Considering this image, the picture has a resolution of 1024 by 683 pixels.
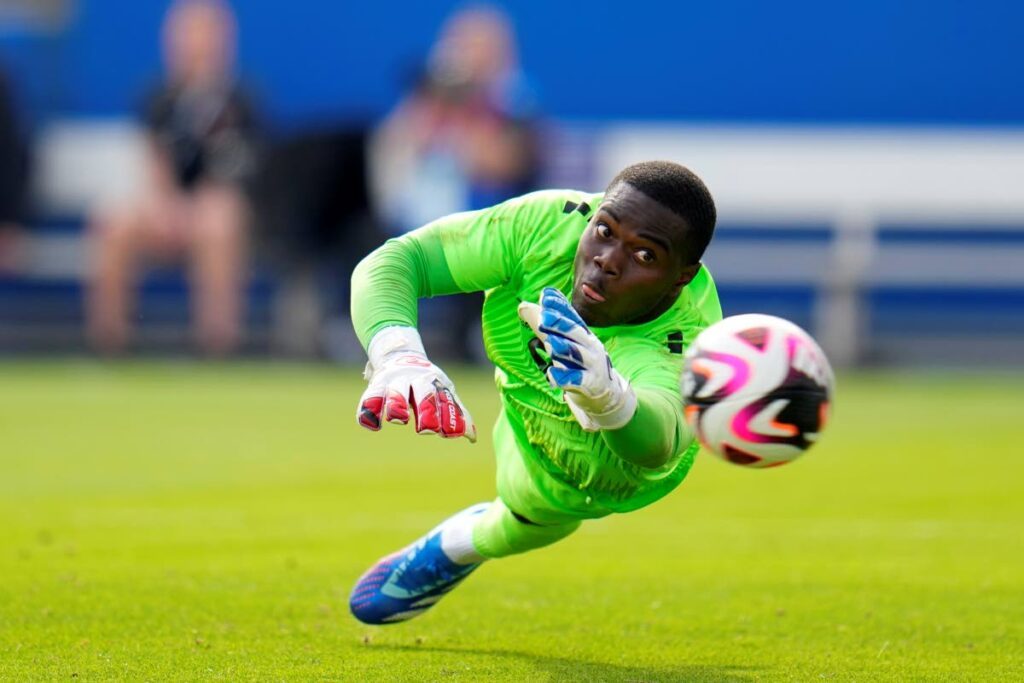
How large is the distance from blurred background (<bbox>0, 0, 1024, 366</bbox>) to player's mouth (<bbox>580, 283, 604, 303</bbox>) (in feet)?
44.8

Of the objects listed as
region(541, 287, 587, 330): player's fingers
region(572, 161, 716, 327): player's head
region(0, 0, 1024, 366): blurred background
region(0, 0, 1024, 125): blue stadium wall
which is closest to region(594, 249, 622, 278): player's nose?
region(572, 161, 716, 327): player's head

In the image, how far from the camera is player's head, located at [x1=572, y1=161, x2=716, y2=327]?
519 cm

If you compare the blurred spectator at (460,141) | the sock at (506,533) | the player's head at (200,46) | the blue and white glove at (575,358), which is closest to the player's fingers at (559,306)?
the blue and white glove at (575,358)

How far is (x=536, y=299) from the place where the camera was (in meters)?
5.55

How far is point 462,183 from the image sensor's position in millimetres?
18219

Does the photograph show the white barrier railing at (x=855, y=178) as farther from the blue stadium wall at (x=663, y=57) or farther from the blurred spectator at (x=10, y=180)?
the blurred spectator at (x=10, y=180)

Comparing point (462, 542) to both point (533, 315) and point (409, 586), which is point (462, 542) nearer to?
point (409, 586)

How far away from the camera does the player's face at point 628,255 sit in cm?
519

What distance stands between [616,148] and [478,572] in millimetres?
13450

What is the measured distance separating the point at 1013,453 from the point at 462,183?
743cm

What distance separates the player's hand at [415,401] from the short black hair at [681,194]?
0.81 meters

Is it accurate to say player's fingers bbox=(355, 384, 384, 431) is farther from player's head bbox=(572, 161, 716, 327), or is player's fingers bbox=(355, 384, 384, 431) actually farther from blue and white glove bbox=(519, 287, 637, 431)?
player's head bbox=(572, 161, 716, 327)

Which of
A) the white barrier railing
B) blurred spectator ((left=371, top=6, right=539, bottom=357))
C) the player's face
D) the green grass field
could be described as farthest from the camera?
the white barrier railing

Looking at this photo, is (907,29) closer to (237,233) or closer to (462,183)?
(462,183)
